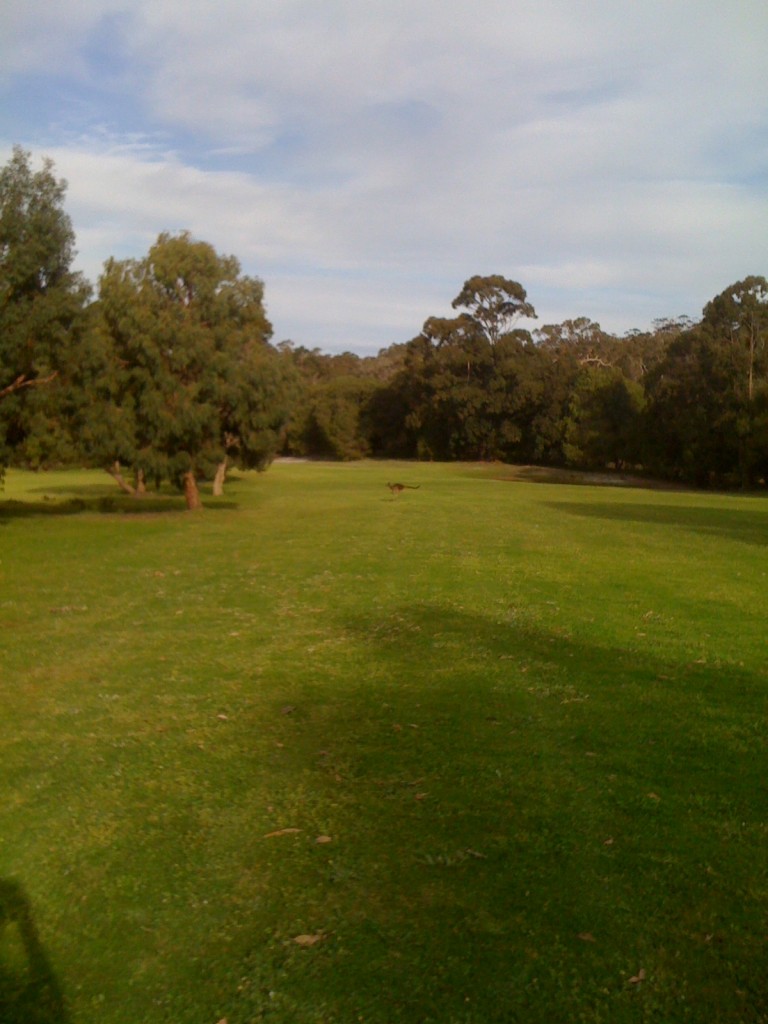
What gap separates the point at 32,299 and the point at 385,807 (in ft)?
66.0

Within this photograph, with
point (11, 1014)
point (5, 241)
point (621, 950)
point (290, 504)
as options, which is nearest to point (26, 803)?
point (11, 1014)

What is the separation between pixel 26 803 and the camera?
625 cm

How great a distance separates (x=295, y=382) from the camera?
3241 centimetres

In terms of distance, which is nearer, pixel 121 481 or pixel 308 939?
pixel 308 939

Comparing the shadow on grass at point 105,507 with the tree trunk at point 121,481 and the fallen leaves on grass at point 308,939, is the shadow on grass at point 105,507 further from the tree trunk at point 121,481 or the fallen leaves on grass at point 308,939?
the fallen leaves on grass at point 308,939

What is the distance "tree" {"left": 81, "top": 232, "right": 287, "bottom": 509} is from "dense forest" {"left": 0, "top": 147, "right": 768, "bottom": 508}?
62mm

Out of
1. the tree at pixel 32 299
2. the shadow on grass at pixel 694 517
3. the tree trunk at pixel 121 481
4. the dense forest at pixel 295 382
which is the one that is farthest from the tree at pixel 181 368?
the shadow on grass at pixel 694 517

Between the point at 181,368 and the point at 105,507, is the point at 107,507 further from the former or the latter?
the point at 181,368

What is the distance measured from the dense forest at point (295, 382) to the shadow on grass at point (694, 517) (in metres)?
11.2

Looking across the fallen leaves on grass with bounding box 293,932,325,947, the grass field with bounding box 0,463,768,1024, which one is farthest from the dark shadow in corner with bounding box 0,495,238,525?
the fallen leaves on grass with bounding box 293,932,325,947

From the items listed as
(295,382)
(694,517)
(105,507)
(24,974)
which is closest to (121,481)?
(105,507)

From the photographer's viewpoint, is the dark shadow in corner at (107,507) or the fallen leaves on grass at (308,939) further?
the dark shadow in corner at (107,507)

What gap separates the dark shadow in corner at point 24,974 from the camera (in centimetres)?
394

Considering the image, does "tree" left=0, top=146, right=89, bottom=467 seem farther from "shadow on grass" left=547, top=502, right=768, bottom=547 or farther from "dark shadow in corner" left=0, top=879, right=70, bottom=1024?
"dark shadow in corner" left=0, top=879, right=70, bottom=1024
